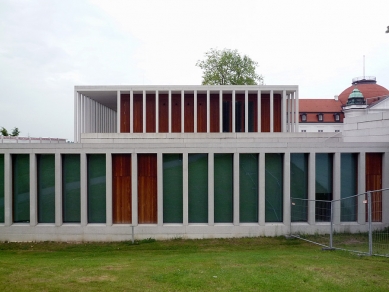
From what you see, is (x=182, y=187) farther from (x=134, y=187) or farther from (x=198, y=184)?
(x=134, y=187)

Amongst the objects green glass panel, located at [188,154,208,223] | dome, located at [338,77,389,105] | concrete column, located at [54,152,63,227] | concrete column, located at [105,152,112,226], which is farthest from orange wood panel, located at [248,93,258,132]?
dome, located at [338,77,389,105]

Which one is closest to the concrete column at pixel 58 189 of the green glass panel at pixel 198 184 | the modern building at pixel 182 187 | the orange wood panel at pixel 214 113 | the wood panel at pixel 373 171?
the modern building at pixel 182 187

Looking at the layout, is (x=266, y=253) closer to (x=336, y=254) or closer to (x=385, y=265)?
(x=336, y=254)

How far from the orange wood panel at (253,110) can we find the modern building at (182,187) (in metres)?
11.5

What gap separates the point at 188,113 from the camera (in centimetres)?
2884

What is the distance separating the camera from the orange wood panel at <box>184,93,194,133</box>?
2870 centimetres

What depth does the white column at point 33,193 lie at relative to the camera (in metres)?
16.7

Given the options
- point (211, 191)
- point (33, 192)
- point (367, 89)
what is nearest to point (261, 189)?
point (211, 191)

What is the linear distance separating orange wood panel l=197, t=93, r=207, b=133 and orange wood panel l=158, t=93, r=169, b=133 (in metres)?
2.51

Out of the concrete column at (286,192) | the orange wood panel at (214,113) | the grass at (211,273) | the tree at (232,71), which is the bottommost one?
the grass at (211,273)

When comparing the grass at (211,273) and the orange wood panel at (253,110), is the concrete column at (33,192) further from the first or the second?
the orange wood panel at (253,110)

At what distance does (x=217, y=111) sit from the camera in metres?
28.8

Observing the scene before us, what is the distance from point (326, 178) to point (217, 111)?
43.0 ft

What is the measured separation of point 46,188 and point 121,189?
3597 millimetres
